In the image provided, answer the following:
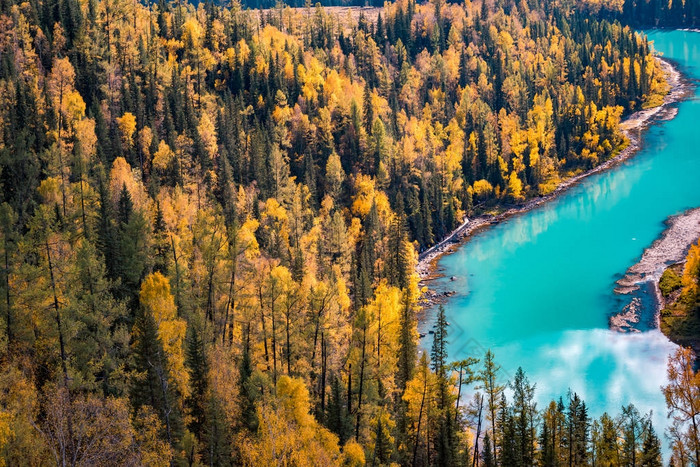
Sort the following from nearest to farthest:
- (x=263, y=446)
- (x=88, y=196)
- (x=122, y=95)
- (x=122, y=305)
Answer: (x=263, y=446)
(x=122, y=305)
(x=88, y=196)
(x=122, y=95)

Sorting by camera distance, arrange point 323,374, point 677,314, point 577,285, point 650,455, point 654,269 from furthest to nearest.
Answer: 1. point 654,269
2. point 577,285
3. point 677,314
4. point 323,374
5. point 650,455

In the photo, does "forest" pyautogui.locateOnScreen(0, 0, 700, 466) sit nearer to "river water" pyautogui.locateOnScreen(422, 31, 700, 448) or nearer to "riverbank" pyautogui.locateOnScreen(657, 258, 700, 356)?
"river water" pyautogui.locateOnScreen(422, 31, 700, 448)

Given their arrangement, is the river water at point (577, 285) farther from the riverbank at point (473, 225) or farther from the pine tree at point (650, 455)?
the pine tree at point (650, 455)

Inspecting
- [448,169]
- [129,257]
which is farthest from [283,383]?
[448,169]

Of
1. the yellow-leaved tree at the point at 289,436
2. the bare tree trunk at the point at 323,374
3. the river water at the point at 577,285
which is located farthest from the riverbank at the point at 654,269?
the yellow-leaved tree at the point at 289,436

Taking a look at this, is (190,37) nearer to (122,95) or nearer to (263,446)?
(122,95)

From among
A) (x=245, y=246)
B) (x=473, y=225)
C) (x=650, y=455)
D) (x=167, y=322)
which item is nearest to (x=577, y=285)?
(x=473, y=225)

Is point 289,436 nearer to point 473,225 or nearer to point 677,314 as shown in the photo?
point 677,314
